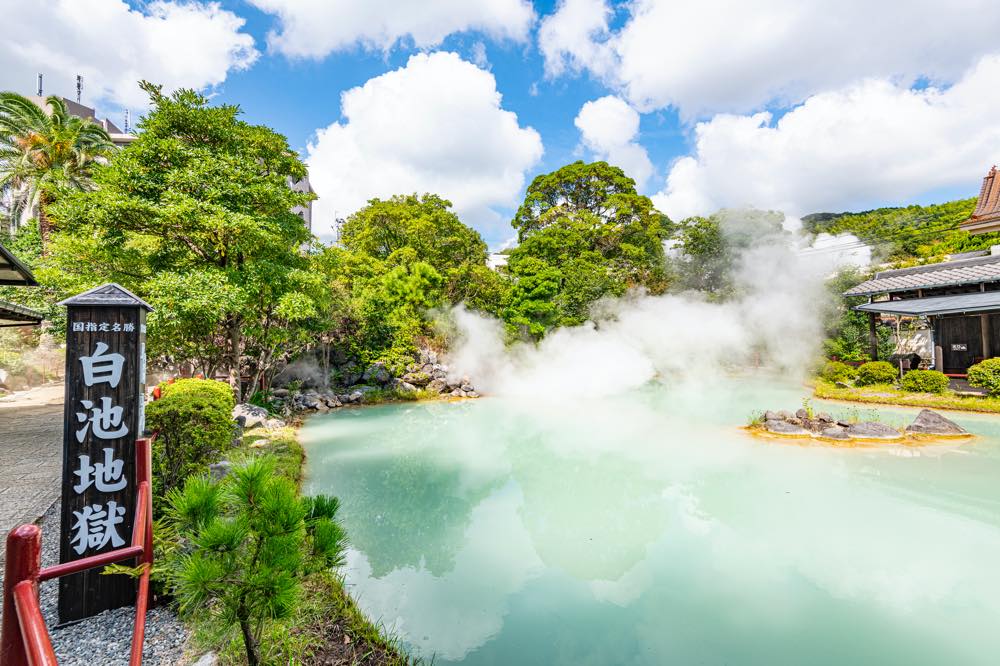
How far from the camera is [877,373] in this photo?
12578 millimetres

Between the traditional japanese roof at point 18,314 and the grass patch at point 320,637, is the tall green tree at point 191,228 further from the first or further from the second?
the grass patch at point 320,637

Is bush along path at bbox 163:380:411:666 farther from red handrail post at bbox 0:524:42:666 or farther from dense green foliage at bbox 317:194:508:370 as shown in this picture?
dense green foliage at bbox 317:194:508:370

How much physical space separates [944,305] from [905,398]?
10.3 feet

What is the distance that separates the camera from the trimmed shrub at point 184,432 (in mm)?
3791

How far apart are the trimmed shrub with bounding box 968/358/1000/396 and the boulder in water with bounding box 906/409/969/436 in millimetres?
3588

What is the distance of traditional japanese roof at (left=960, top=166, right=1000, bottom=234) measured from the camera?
14297 millimetres

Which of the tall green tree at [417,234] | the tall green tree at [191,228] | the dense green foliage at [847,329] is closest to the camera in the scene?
the tall green tree at [191,228]

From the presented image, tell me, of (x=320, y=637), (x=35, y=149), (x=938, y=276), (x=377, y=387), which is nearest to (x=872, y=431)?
(x=938, y=276)

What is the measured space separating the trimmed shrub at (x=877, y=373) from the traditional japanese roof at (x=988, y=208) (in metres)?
6.59

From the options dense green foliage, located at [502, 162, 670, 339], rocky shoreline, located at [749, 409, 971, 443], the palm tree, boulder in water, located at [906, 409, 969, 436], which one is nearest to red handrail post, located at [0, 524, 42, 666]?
rocky shoreline, located at [749, 409, 971, 443]

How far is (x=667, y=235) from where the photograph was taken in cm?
2116

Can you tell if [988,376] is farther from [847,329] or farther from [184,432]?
[184,432]

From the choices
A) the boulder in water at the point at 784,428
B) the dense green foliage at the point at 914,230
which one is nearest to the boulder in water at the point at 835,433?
the boulder in water at the point at 784,428

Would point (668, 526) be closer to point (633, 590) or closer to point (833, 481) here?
point (633, 590)
